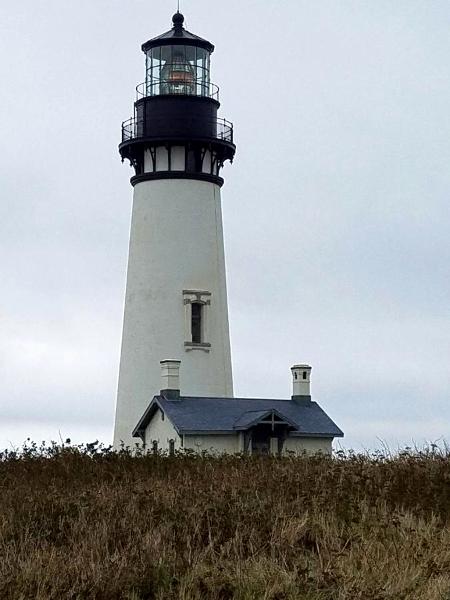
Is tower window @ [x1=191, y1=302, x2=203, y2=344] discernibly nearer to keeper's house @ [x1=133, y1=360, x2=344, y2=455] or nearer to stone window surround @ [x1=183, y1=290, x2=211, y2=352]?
stone window surround @ [x1=183, y1=290, x2=211, y2=352]

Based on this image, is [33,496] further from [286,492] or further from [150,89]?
[150,89]

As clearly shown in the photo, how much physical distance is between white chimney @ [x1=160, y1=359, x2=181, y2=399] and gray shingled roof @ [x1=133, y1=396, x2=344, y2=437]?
0.17 m

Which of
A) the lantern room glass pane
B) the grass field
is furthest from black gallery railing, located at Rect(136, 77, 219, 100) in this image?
the grass field

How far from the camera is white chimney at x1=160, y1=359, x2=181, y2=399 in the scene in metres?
29.1

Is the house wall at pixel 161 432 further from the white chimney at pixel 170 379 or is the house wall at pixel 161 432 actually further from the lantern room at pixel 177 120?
the lantern room at pixel 177 120

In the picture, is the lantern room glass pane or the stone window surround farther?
the lantern room glass pane

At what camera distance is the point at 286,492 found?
10.8 meters

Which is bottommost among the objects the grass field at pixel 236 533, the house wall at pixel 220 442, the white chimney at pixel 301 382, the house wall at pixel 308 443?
the grass field at pixel 236 533

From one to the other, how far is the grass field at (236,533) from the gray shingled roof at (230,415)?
1549 centimetres

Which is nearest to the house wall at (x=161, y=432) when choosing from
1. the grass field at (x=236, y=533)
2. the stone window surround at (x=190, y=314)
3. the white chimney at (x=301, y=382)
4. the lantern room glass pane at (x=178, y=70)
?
the stone window surround at (x=190, y=314)

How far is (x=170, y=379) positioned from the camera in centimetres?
2914

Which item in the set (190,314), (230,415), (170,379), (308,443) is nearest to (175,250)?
(190,314)

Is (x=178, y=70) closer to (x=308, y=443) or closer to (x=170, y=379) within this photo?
(x=170, y=379)

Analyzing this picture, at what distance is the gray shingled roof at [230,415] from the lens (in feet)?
94.0
